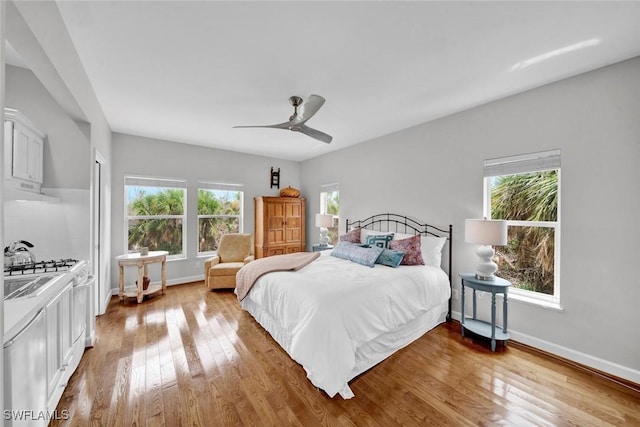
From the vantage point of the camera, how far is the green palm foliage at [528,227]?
2.60 meters

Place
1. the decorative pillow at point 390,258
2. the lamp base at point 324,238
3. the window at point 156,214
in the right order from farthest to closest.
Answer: the lamp base at point 324,238 < the window at point 156,214 < the decorative pillow at point 390,258

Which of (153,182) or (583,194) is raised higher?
(153,182)

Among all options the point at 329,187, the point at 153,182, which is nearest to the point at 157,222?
the point at 153,182

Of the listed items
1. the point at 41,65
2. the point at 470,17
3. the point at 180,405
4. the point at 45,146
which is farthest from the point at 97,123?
the point at 470,17

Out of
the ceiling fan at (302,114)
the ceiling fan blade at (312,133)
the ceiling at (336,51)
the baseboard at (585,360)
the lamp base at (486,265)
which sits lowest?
the baseboard at (585,360)

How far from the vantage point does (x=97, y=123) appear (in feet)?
9.41

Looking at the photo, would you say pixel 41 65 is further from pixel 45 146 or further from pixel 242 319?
pixel 242 319

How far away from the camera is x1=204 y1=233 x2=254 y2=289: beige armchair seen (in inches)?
163

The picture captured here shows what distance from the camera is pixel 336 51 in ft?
6.51

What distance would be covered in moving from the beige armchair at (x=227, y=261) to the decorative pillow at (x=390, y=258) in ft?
7.81

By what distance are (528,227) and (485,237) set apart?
0.68m

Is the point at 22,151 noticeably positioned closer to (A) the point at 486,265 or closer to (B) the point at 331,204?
(B) the point at 331,204

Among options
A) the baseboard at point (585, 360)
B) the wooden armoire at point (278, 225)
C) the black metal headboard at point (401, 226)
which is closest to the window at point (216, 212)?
the wooden armoire at point (278, 225)

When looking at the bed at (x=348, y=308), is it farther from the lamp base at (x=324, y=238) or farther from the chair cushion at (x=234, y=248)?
the chair cushion at (x=234, y=248)
